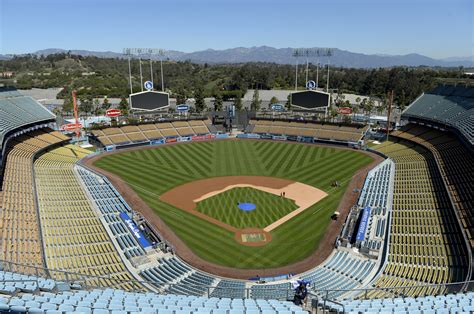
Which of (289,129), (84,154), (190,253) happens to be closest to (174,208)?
(190,253)

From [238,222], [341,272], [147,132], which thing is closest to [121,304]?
[341,272]

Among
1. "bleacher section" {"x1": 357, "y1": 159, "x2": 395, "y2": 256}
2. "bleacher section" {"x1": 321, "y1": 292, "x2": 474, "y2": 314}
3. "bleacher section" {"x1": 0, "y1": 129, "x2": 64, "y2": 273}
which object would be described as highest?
"bleacher section" {"x1": 321, "y1": 292, "x2": 474, "y2": 314}

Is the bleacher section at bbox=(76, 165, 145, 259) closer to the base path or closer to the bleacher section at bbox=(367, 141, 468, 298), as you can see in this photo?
the base path

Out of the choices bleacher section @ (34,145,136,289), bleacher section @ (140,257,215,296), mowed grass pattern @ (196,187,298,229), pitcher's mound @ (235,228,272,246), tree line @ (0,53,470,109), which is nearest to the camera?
bleacher section @ (140,257,215,296)

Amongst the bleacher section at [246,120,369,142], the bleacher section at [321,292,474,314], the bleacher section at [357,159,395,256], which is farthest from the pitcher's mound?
the bleacher section at [246,120,369,142]

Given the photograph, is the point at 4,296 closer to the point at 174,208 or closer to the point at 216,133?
the point at 174,208

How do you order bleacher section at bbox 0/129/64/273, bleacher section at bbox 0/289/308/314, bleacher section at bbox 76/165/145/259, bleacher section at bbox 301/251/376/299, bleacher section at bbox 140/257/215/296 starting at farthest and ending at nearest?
1. bleacher section at bbox 76/165/145/259
2. bleacher section at bbox 301/251/376/299
3. bleacher section at bbox 140/257/215/296
4. bleacher section at bbox 0/129/64/273
5. bleacher section at bbox 0/289/308/314

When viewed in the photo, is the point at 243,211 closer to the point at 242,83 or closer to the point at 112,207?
the point at 112,207

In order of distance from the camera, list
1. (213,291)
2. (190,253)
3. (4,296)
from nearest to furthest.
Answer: (4,296) → (213,291) → (190,253)
